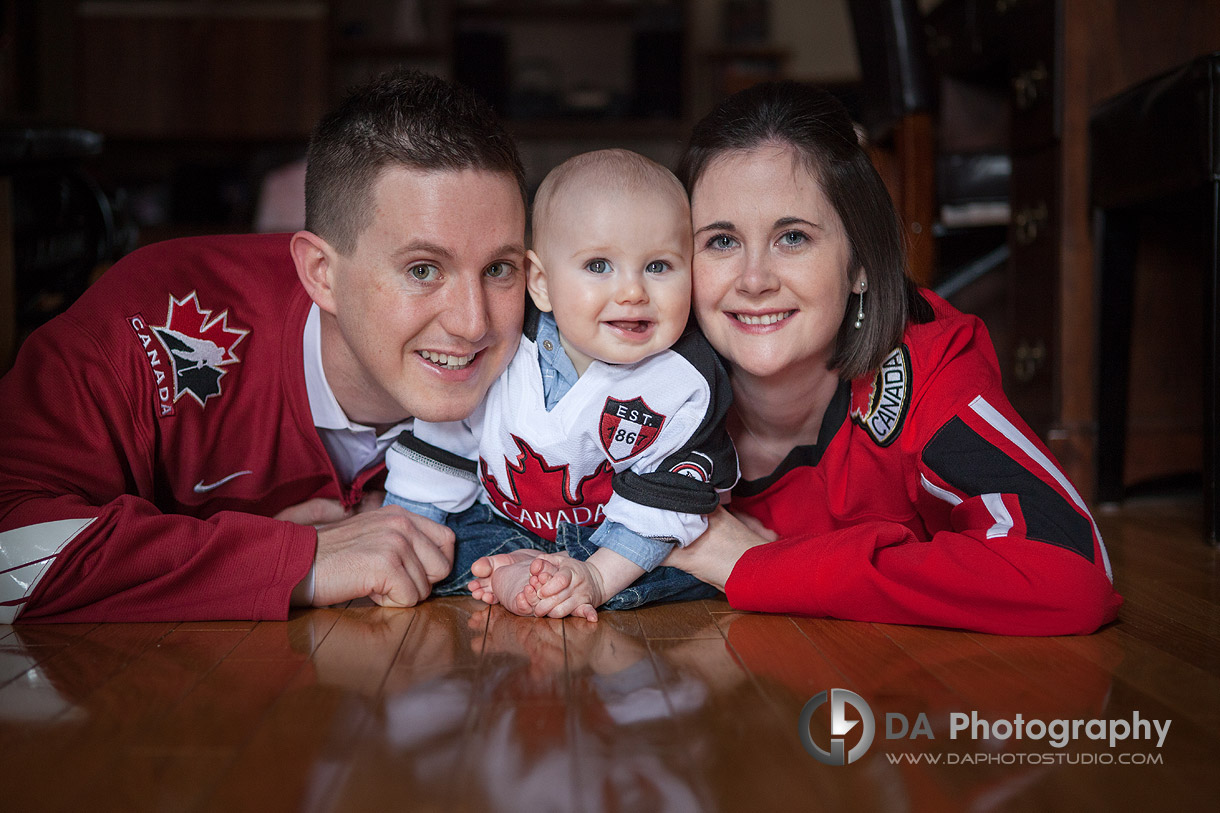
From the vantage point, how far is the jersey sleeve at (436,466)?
4.25 ft

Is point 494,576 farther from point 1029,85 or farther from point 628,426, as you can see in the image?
point 1029,85

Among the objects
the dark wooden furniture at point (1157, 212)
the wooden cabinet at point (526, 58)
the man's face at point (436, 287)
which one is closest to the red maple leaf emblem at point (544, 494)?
the man's face at point (436, 287)

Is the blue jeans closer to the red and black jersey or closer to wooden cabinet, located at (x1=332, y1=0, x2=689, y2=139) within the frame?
the red and black jersey

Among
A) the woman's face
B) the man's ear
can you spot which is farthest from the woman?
the man's ear

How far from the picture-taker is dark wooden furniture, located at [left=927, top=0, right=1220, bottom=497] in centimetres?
195

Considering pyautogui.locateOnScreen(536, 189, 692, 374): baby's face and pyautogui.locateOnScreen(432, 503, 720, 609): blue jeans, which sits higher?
pyautogui.locateOnScreen(536, 189, 692, 374): baby's face

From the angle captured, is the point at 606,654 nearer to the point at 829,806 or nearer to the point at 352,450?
the point at 829,806

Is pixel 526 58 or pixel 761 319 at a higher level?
pixel 526 58

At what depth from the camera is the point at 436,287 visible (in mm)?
1153

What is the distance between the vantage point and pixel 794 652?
1015mm

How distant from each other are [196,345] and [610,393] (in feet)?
1.85

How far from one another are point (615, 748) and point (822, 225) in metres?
0.73

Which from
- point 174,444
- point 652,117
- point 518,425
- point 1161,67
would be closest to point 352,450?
point 174,444

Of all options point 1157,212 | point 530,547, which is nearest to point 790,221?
point 530,547
